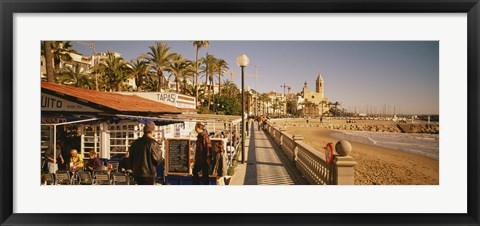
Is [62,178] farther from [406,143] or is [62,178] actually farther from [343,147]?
[406,143]

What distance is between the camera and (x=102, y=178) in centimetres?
687

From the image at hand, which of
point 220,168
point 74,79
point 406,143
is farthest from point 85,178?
point 406,143

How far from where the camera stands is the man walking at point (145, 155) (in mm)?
6266

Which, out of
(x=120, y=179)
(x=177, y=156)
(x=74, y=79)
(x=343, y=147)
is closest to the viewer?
(x=343, y=147)

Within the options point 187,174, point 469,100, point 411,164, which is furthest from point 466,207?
point 411,164

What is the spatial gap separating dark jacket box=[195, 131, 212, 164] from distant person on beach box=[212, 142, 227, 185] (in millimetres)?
224

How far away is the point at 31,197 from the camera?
20.1ft

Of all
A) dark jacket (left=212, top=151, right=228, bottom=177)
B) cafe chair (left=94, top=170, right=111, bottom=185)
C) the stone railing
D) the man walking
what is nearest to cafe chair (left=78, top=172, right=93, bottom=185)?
cafe chair (left=94, top=170, right=111, bottom=185)

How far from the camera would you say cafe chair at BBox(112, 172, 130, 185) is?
6.69 meters

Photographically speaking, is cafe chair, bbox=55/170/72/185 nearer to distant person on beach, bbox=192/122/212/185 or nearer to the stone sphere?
distant person on beach, bbox=192/122/212/185
